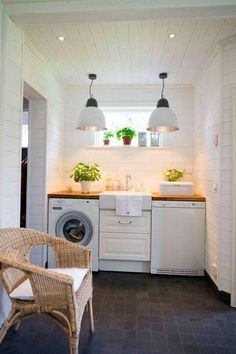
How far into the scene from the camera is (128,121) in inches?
157

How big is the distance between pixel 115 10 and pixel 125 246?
2.47 m

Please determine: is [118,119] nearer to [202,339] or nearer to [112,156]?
[112,156]

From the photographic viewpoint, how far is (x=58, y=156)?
3.69 metres

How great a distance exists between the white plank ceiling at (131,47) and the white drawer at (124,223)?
1823 mm

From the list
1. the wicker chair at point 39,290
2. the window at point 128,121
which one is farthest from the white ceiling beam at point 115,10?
the window at point 128,121

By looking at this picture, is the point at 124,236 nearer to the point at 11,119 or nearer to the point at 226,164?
the point at 226,164

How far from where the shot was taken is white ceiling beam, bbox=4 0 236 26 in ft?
5.86

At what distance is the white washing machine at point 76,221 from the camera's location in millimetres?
3158

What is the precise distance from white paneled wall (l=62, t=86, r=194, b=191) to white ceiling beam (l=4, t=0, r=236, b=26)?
1898 mm

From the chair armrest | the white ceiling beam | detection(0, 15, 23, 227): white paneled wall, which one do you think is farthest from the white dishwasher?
the white ceiling beam

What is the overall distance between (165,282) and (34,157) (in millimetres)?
2213

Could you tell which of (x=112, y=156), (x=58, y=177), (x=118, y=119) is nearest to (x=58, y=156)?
(x=58, y=177)

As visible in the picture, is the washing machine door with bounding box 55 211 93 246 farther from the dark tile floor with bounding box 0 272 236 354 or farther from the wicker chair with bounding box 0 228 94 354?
the wicker chair with bounding box 0 228 94 354

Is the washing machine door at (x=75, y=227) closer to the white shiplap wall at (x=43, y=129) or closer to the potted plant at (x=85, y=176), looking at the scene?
the white shiplap wall at (x=43, y=129)
